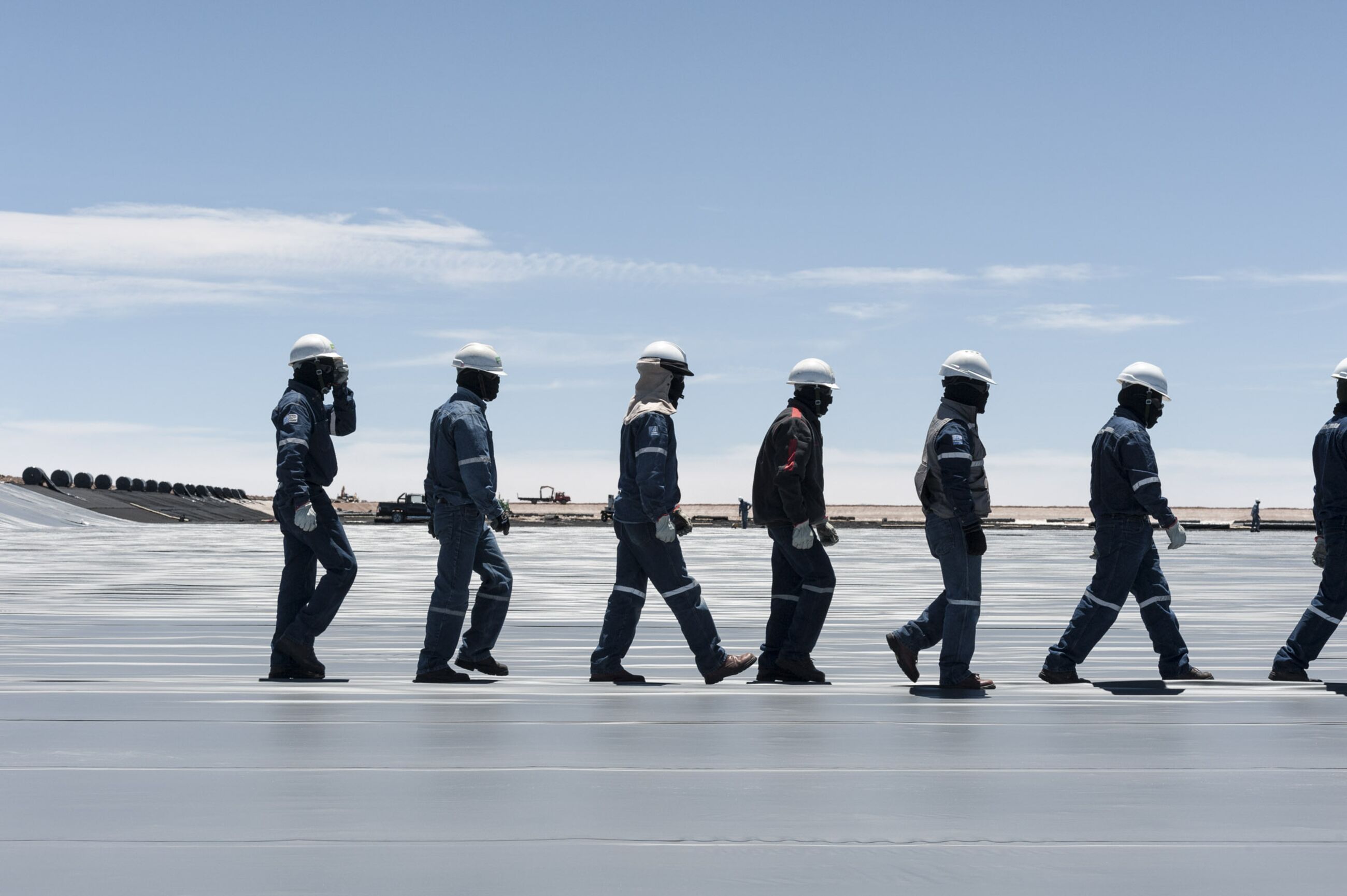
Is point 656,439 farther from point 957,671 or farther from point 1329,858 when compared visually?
point 1329,858

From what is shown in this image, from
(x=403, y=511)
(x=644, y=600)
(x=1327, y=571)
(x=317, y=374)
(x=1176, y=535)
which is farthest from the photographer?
(x=403, y=511)

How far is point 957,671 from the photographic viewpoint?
9414 mm

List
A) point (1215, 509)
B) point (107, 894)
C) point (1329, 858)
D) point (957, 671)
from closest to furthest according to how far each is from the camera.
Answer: point (107, 894)
point (1329, 858)
point (957, 671)
point (1215, 509)

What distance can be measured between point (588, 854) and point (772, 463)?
5264 millimetres

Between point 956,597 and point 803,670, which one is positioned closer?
point 956,597

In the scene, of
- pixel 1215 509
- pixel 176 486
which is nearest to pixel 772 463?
pixel 176 486

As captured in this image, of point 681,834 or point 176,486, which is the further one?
point 176,486

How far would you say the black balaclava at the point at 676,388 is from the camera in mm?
10008

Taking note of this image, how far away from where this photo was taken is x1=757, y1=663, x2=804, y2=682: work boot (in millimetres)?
9992

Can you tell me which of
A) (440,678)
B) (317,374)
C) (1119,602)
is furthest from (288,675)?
(1119,602)

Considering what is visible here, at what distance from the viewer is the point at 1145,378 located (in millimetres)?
10234

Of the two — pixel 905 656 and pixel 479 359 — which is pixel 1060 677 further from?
pixel 479 359

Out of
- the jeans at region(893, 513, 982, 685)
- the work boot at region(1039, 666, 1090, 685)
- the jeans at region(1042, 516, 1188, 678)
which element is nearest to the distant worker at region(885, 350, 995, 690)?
the jeans at region(893, 513, 982, 685)

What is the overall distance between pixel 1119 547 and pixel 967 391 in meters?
1.51
